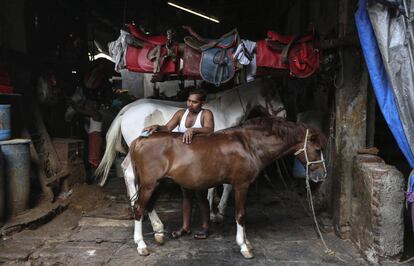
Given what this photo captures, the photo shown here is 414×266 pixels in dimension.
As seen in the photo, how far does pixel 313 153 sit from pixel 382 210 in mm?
968

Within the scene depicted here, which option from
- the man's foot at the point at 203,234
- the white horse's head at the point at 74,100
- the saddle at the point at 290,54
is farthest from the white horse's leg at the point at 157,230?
the white horse's head at the point at 74,100

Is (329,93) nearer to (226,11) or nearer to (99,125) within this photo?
(99,125)

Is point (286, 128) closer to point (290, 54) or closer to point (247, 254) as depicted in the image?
point (290, 54)

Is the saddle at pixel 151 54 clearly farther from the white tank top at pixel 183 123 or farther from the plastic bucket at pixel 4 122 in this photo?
the plastic bucket at pixel 4 122

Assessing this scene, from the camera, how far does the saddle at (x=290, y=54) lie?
193 inches

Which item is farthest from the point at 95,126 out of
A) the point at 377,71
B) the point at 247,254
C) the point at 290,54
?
the point at 377,71

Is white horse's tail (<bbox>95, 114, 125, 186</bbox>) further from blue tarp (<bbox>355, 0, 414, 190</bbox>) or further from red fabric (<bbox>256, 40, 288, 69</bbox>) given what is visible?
blue tarp (<bbox>355, 0, 414, 190</bbox>)

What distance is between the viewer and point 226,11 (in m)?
11.8

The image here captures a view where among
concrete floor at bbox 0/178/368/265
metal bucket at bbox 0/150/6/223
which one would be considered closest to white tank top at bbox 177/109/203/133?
concrete floor at bbox 0/178/368/265

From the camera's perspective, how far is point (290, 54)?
499cm

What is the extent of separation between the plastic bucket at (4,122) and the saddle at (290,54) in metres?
3.76

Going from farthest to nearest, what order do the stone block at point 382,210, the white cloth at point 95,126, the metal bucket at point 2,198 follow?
the white cloth at point 95,126, the metal bucket at point 2,198, the stone block at point 382,210

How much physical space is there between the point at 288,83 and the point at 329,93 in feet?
6.56

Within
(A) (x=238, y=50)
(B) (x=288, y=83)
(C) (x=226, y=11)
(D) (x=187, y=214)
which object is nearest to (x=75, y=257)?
(D) (x=187, y=214)
